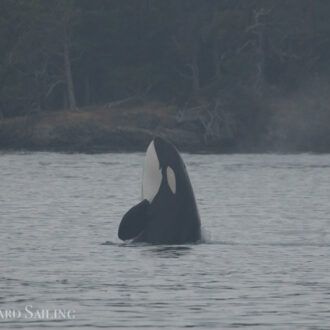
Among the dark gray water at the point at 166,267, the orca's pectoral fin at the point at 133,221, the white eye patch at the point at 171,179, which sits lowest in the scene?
the dark gray water at the point at 166,267

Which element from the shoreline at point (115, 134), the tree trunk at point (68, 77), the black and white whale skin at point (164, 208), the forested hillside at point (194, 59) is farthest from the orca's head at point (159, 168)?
the tree trunk at point (68, 77)

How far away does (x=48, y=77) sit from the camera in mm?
90438

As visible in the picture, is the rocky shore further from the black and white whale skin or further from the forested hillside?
the black and white whale skin

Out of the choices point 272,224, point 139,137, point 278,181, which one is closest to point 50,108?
point 139,137

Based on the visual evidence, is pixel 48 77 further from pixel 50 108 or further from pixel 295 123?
pixel 295 123

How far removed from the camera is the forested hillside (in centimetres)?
8650

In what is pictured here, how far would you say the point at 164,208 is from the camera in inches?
910

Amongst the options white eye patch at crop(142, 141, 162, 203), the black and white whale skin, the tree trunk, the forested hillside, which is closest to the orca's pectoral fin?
the black and white whale skin

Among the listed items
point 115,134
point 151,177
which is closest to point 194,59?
point 115,134

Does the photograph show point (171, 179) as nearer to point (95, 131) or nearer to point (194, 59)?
point (95, 131)

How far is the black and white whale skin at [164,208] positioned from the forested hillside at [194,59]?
6173cm

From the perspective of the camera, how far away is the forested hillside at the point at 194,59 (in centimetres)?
8650

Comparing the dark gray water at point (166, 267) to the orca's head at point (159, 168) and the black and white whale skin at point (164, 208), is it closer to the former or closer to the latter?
the black and white whale skin at point (164, 208)

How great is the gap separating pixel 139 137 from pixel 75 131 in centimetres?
420
